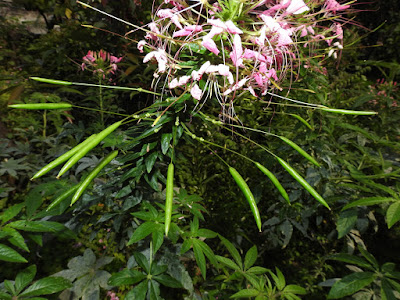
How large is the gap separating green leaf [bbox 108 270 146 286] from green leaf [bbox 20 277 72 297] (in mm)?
106

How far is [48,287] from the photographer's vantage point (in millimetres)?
580

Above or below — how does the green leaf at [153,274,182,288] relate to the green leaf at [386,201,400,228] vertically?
below

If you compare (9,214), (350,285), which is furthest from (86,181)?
(350,285)

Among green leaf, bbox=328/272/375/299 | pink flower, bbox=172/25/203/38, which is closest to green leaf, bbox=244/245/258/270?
green leaf, bbox=328/272/375/299

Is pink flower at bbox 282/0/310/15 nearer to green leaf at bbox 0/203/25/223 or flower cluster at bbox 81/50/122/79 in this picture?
green leaf at bbox 0/203/25/223

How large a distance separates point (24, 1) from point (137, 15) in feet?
2.17

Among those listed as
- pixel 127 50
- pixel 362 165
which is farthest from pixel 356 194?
pixel 127 50

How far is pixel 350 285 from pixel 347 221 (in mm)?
194

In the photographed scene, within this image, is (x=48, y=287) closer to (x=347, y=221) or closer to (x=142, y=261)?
(x=142, y=261)

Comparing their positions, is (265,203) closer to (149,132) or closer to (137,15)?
(149,132)

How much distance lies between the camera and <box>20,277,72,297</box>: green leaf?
57 cm

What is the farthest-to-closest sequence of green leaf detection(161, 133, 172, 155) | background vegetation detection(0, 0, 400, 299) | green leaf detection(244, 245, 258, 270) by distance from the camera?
green leaf detection(244, 245, 258, 270) < background vegetation detection(0, 0, 400, 299) < green leaf detection(161, 133, 172, 155)

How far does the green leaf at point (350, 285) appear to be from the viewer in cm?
62

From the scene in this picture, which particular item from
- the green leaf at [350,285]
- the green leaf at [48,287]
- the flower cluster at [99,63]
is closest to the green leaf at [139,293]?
the green leaf at [48,287]
